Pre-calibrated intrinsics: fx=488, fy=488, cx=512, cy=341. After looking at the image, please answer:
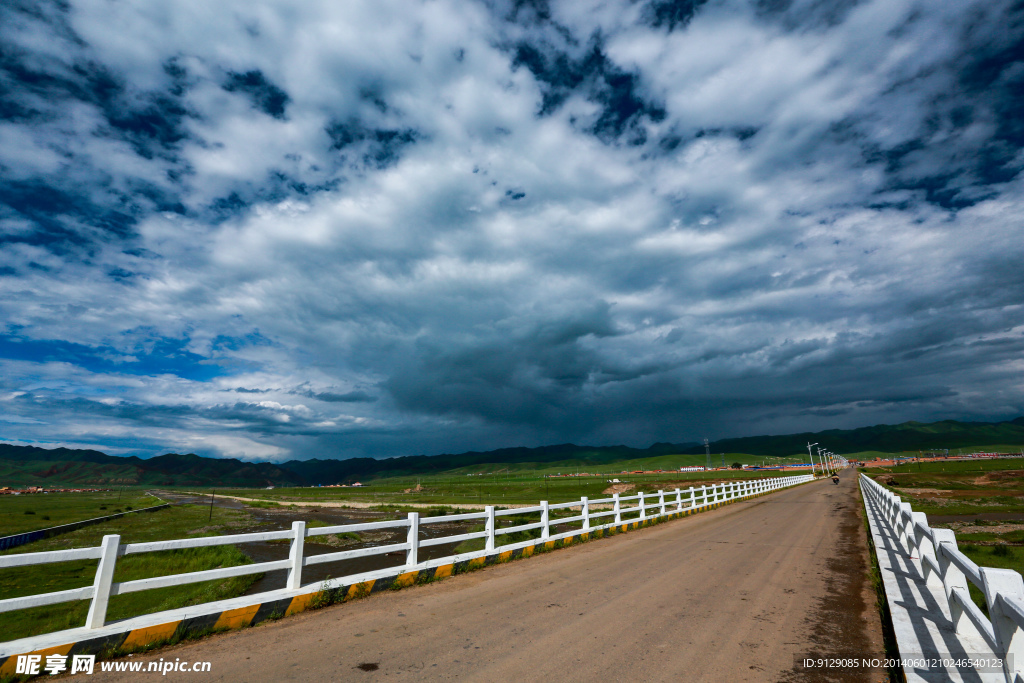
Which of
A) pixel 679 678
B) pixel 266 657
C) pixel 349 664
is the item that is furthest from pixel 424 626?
pixel 679 678

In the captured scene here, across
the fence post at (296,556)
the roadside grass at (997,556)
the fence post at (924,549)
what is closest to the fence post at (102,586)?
the fence post at (296,556)

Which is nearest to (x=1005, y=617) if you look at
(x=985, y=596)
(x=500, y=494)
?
(x=985, y=596)

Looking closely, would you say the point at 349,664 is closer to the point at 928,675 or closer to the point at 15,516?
the point at 928,675

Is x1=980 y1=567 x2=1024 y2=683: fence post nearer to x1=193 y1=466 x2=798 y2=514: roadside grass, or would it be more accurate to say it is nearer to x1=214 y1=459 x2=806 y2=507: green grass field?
x1=193 y1=466 x2=798 y2=514: roadside grass

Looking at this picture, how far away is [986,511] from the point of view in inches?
917

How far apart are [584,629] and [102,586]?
20.4ft

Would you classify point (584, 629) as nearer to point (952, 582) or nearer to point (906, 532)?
point (952, 582)

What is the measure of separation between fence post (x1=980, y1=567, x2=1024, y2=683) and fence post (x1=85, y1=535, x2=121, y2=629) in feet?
28.6

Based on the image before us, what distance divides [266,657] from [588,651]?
3849 mm

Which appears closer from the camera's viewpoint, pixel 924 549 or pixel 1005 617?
pixel 1005 617

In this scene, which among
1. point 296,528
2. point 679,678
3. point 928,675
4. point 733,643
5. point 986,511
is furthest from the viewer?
point 986,511

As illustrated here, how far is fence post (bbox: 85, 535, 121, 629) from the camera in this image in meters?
5.99

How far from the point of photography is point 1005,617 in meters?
3.50

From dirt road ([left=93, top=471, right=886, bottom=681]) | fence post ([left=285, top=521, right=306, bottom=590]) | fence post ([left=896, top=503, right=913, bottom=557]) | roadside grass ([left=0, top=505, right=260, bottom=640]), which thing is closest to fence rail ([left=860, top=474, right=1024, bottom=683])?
dirt road ([left=93, top=471, right=886, bottom=681])
